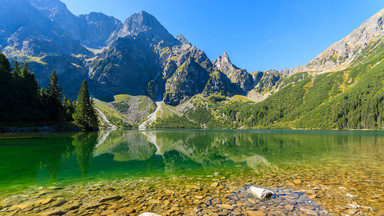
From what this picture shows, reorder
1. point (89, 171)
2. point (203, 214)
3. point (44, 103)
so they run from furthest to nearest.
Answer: point (44, 103)
point (89, 171)
point (203, 214)

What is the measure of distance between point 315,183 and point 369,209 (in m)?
4.60

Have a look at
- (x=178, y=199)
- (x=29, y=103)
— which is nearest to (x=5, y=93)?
(x=29, y=103)

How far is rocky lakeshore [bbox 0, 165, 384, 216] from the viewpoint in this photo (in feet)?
26.0

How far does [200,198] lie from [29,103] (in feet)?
338

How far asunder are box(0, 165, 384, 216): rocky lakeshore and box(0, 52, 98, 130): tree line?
85098mm

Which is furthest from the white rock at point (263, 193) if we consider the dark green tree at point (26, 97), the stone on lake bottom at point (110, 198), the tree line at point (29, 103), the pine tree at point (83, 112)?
the pine tree at point (83, 112)

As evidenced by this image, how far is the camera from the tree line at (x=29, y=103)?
218ft

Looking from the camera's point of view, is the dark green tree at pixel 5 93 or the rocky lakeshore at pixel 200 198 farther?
the dark green tree at pixel 5 93

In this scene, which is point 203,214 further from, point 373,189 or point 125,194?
point 373,189

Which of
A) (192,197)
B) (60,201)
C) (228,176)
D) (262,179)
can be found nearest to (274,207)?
(192,197)

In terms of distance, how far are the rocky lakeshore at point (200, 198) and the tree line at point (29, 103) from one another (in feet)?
279

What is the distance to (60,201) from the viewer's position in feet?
29.5

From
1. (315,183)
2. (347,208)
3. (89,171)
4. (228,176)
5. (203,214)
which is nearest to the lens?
(203,214)

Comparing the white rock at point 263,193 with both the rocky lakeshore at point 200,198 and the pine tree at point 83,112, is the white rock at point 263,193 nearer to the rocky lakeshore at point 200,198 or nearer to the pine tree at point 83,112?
the rocky lakeshore at point 200,198
